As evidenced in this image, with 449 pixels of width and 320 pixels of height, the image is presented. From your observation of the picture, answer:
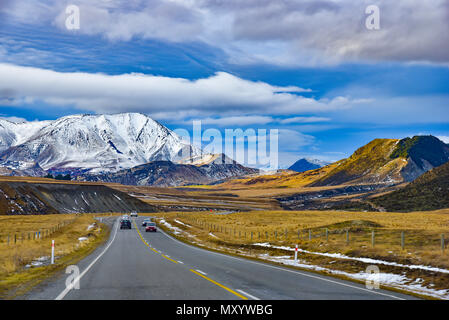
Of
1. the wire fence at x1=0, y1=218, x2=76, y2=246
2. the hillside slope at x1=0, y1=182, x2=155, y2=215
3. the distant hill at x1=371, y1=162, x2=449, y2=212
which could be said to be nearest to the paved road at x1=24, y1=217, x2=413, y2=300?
the wire fence at x1=0, y1=218, x2=76, y2=246

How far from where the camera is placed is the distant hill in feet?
462

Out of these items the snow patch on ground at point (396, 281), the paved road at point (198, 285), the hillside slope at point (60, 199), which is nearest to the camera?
the paved road at point (198, 285)

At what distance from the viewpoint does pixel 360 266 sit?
24609mm

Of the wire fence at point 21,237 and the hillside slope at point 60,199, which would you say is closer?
the wire fence at point 21,237

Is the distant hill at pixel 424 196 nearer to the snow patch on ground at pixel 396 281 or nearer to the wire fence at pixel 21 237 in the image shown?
the wire fence at pixel 21 237

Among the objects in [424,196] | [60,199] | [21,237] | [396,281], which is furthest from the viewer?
[424,196]

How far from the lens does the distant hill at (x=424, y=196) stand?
140875 millimetres

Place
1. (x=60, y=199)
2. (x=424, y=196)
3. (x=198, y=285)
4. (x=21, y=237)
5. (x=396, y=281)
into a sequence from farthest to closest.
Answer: (x=424, y=196) < (x=60, y=199) < (x=21, y=237) < (x=396, y=281) < (x=198, y=285)

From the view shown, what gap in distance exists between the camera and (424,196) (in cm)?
15075

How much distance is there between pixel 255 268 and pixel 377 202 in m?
156

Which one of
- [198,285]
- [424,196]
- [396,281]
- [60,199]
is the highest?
[424,196]

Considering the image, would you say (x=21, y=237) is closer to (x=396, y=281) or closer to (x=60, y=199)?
(x=396, y=281)

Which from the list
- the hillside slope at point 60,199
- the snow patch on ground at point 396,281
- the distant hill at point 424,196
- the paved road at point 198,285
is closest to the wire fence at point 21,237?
the paved road at point 198,285

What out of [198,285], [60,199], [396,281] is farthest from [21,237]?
[60,199]
